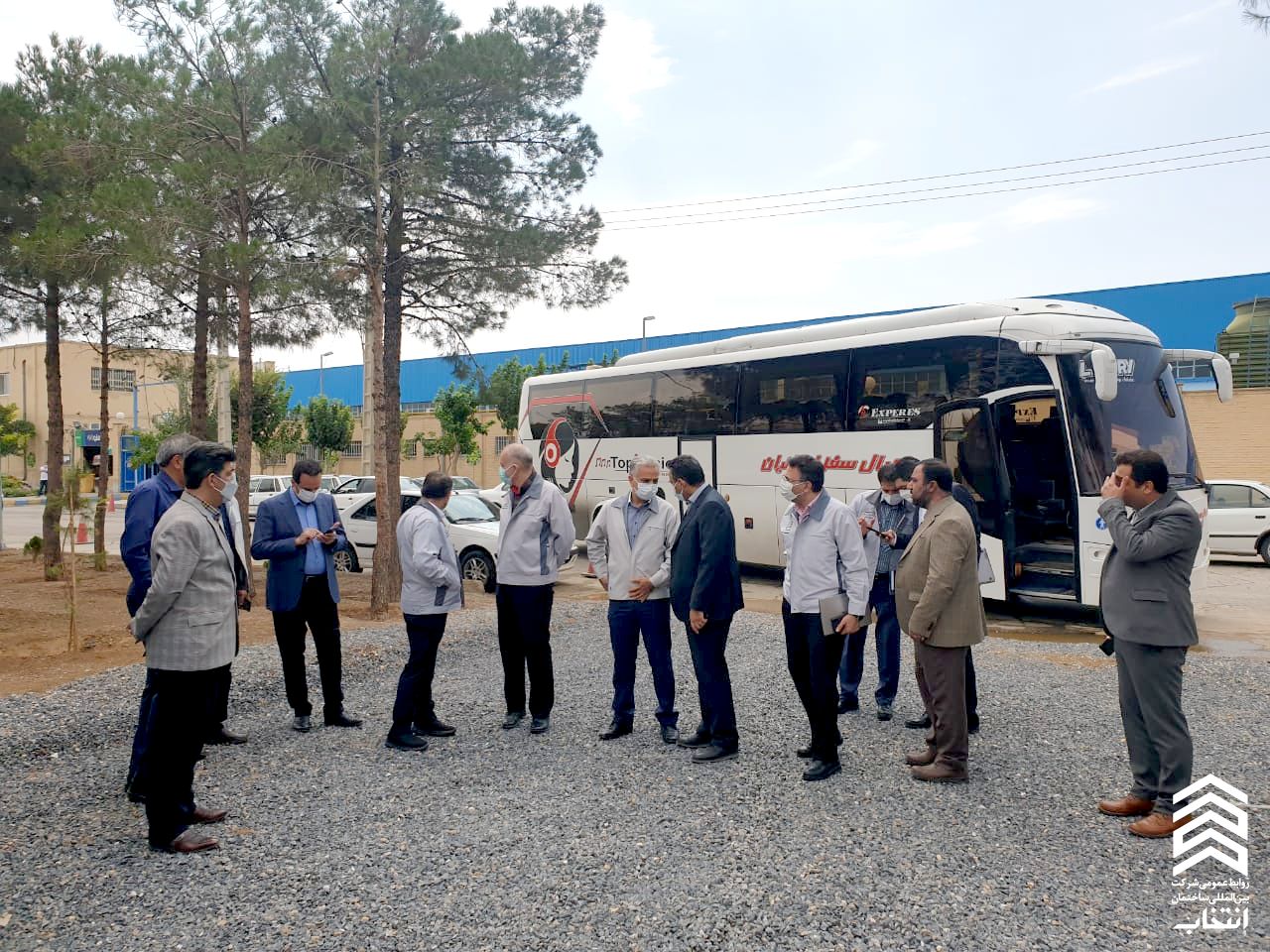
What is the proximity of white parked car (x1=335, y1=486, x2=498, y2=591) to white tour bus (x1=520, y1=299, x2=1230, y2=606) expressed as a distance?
3310 millimetres

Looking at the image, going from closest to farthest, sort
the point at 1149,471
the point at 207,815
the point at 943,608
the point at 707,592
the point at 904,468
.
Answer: the point at 1149,471 < the point at 207,815 < the point at 943,608 < the point at 707,592 < the point at 904,468

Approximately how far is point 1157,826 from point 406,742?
13.5 ft

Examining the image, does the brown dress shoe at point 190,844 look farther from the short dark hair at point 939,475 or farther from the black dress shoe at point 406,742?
the short dark hair at point 939,475

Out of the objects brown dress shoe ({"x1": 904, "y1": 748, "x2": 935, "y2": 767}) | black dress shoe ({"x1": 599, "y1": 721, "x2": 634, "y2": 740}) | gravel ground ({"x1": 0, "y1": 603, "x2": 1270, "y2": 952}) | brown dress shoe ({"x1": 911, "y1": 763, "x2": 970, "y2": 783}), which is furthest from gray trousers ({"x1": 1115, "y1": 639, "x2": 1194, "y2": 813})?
black dress shoe ({"x1": 599, "y1": 721, "x2": 634, "y2": 740})

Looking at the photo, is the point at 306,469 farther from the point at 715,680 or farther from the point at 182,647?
the point at 715,680

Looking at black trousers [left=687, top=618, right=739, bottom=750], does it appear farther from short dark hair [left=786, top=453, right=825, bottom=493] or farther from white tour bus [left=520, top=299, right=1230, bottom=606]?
white tour bus [left=520, top=299, right=1230, bottom=606]

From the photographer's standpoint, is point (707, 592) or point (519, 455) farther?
point (519, 455)

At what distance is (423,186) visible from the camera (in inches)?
435

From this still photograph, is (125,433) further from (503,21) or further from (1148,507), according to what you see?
(1148,507)

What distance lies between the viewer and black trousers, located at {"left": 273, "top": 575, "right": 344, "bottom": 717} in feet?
19.6

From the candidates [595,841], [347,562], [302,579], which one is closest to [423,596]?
[302,579]

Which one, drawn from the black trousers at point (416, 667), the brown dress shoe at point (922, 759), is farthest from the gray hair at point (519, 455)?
the brown dress shoe at point (922, 759)

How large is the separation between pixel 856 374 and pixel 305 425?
3426 centimetres

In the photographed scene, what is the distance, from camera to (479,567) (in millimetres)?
13039
